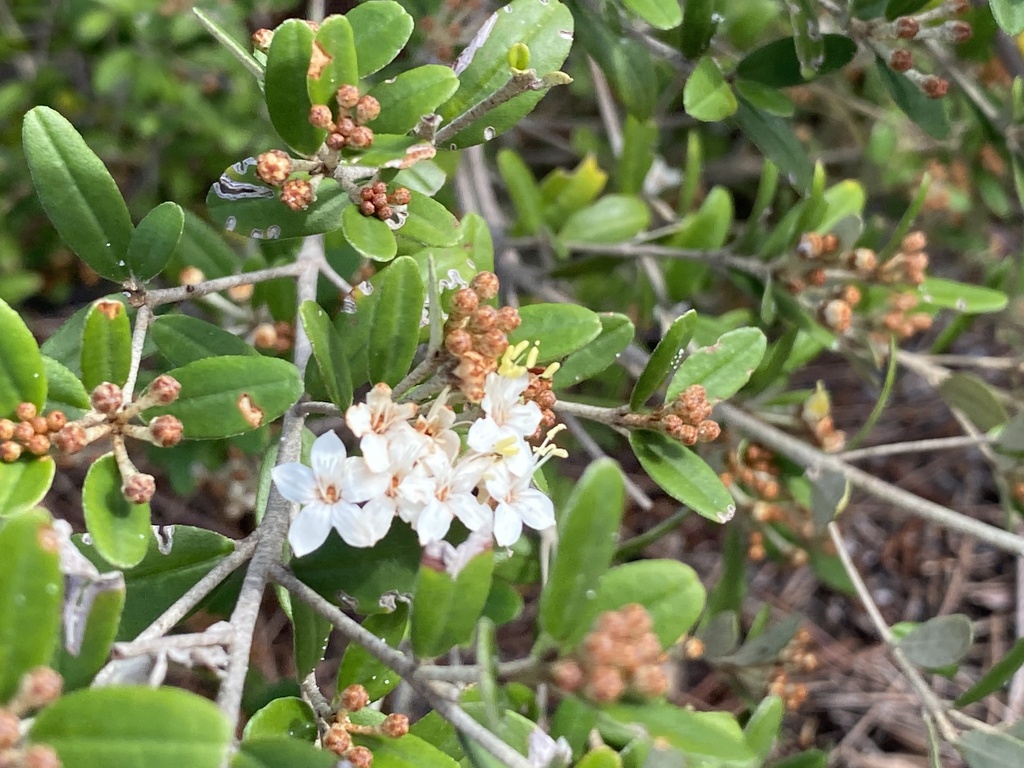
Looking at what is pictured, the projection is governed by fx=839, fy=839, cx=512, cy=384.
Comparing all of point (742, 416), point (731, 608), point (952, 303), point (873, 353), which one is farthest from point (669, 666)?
point (952, 303)

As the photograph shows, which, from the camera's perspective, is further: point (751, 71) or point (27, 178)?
point (27, 178)

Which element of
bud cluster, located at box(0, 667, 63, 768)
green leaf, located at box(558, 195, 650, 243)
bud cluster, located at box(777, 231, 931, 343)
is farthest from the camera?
green leaf, located at box(558, 195, 650, 243)

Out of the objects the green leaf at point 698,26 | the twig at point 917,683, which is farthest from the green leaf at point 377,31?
the twig at point 917,683

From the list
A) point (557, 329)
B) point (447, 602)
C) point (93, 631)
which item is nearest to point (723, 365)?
point (557, 329)

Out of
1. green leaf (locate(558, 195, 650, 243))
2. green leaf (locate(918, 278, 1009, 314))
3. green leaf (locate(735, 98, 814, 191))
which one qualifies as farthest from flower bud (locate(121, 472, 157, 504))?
green leaf (locate(918, 278, 1009, 314))

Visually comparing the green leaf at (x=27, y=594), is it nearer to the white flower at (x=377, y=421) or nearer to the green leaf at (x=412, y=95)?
the white flower at (x=377, y=421)

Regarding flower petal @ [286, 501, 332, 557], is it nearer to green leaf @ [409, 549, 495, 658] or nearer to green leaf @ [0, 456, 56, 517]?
green leaf @ [409, 549, 495, 658]

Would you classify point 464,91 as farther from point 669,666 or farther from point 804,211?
point 669,666

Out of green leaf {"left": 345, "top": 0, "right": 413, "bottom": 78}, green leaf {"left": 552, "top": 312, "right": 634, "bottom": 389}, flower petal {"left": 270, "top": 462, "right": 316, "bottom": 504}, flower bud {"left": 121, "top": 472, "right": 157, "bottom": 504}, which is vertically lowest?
green leaf {"left": 552, "top": 312, "right": 634, "bottom": 389}
